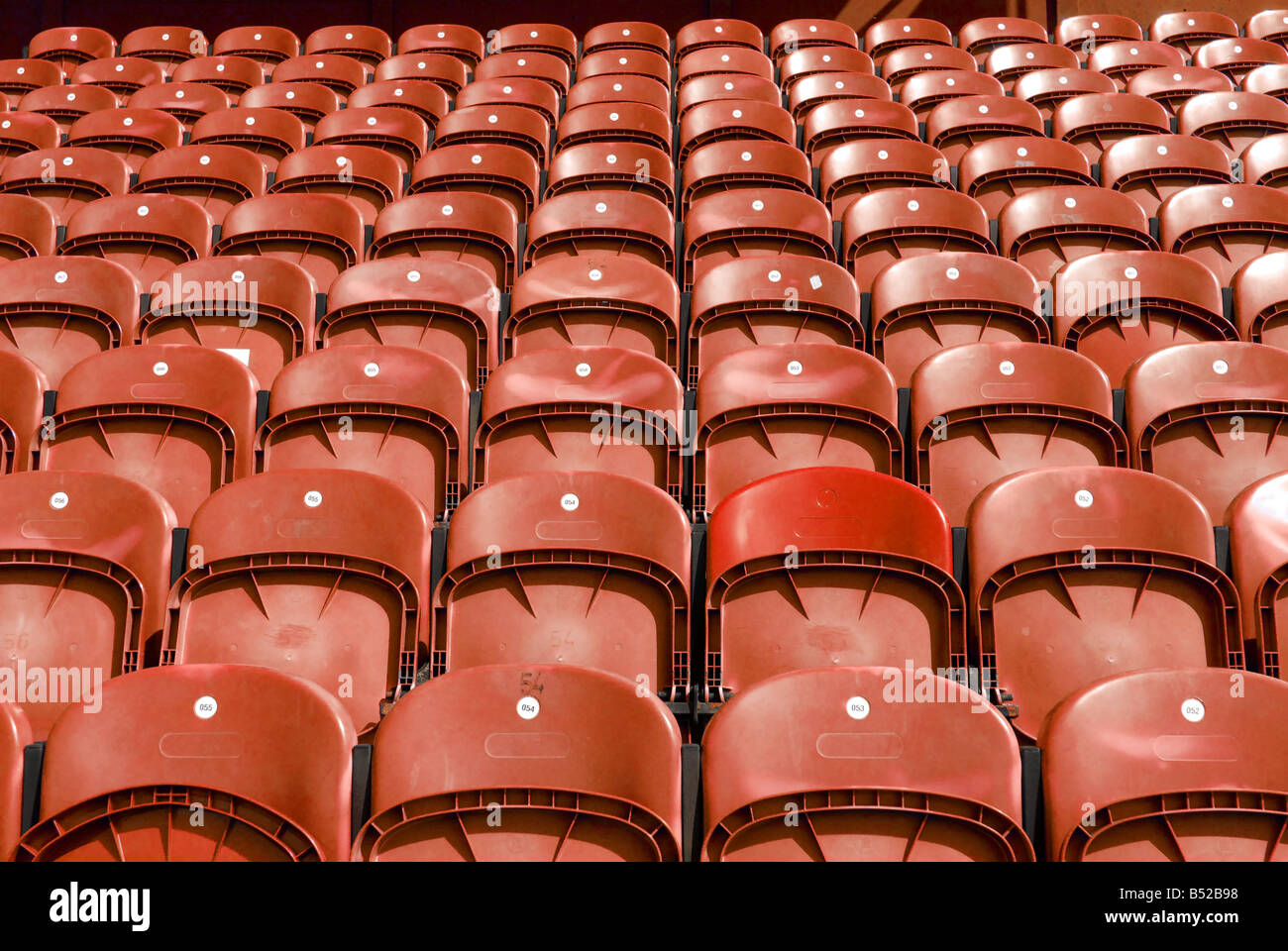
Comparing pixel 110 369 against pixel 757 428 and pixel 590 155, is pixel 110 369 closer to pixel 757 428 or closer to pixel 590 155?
pixel 757 428

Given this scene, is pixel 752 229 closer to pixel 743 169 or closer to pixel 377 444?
pixel 743 169

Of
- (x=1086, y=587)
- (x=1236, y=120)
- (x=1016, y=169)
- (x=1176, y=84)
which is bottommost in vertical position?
(x=1086, y=587)

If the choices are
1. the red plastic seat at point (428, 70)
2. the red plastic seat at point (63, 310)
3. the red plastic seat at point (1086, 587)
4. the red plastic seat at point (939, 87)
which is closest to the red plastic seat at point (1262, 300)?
the red plastic seat at point (1086, 587)

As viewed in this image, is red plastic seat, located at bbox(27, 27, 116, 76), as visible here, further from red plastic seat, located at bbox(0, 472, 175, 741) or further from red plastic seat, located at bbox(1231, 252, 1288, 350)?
red plastic seat, located at bbox(1231, 252, 1288, 350)

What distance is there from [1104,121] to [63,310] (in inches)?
79.0

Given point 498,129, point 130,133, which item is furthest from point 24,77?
point 498,129

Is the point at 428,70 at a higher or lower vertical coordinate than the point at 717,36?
lower

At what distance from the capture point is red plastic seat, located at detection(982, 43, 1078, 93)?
2807 mm

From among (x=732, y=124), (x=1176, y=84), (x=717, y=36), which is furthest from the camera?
(x=717, y=36)

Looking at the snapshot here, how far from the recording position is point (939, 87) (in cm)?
260

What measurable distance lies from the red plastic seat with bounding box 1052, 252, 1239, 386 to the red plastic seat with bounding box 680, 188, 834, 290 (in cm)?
38

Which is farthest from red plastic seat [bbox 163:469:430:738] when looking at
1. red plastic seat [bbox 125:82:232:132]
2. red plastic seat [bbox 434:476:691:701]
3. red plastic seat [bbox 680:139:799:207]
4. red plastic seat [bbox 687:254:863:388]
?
red plastic seat [bbox 125:82:232:132]

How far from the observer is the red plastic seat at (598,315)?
5.11ft
